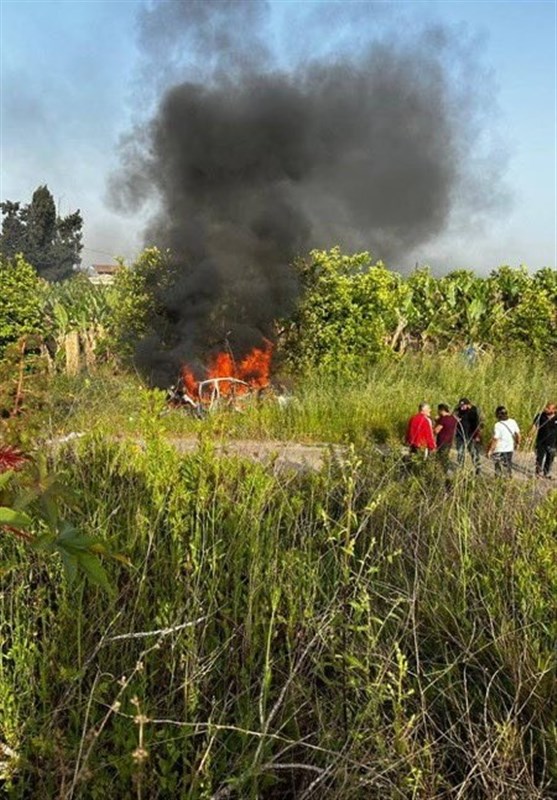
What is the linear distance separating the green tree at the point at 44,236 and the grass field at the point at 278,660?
63.6 metres

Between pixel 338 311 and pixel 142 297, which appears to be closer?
pixel 338 311

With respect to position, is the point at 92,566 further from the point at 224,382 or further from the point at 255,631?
the point at 224,382

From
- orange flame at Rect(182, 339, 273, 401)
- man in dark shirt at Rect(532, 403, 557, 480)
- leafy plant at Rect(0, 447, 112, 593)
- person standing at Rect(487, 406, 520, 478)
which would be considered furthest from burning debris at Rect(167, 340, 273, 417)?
leafy plant at Rect(0, 447, 112, 593)

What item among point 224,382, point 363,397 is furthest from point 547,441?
point 224,382

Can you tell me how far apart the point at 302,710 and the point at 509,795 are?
2.48 ft

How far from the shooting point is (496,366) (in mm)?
18344

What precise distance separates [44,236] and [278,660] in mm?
68033

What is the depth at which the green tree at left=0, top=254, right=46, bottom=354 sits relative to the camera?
63.5 feet

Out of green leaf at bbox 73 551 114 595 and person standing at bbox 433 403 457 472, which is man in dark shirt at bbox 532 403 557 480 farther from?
green leaf at bbox 73 551 114 595

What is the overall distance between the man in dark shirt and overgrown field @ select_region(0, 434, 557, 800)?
6.48m

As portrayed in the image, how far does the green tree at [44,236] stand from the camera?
209 feet

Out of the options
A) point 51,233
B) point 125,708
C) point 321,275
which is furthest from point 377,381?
point 51,233

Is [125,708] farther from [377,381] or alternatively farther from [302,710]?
[377,381]

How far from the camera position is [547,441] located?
10.3 meters
